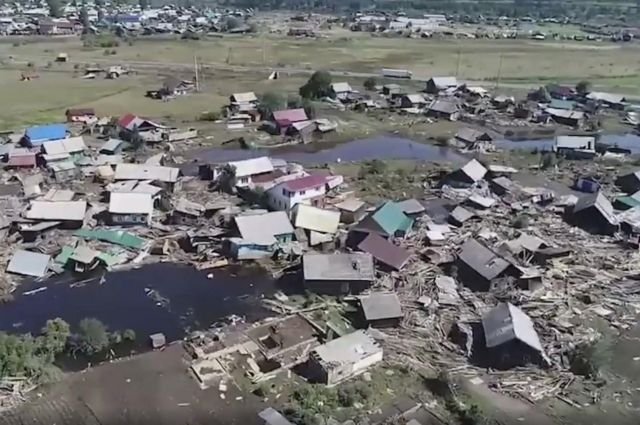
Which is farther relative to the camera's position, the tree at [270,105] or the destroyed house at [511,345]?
the tree at [270,105]

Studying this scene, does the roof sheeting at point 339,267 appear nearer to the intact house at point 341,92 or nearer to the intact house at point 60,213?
the intact house at point 60,213

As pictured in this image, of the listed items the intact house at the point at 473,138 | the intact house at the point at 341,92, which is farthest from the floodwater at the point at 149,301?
the intact house at the point at 341,92

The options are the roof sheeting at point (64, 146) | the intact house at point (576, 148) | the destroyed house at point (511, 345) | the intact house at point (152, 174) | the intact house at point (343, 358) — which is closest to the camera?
the intact house at point (343, 358)

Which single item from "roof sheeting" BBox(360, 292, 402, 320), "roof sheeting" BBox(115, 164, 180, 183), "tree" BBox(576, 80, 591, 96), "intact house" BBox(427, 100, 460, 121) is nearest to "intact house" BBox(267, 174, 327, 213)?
"roof sheeting" BBox(115, 164, 180, 183)

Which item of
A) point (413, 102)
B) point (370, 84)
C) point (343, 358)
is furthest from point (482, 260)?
point (370, 84)

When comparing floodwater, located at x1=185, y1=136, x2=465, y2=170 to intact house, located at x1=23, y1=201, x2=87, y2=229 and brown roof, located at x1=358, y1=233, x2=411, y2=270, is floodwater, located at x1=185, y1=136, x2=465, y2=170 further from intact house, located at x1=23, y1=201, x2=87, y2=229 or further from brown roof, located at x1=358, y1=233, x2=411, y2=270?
brown roof, located at x1=358, y1=233, x2=411, y2=270

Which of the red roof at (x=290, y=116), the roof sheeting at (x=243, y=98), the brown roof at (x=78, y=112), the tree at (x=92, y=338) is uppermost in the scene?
the roof sheeting at (x=243, y=98)

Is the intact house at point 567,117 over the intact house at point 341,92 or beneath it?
beneath

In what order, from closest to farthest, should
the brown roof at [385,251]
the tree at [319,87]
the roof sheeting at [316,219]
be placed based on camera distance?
1. the brown roof at [385,251]
2. the roof sheeting at [316,219]
3. the tree at [319,87]
